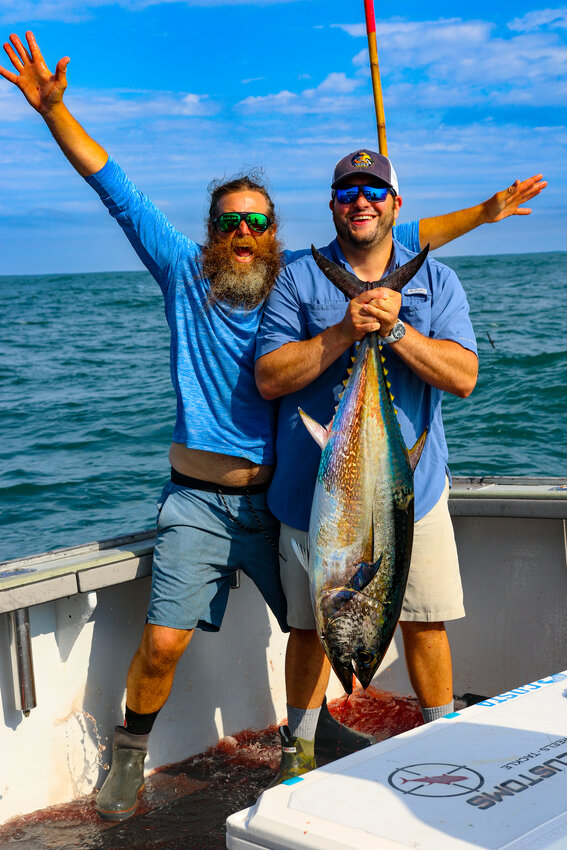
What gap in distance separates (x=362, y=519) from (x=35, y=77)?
5.63 ft

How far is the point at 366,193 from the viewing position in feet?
8.79

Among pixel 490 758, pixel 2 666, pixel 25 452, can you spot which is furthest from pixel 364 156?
pixel 25 452

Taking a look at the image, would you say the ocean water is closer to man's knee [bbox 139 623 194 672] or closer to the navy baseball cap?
man's knee [bbox 139 623 194 672]

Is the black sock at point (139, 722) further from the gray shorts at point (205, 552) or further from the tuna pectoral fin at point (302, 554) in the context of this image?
the tuna pectoral fin at point (302, 554)

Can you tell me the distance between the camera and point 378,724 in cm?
372

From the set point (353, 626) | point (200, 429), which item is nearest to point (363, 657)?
point (353, 626)

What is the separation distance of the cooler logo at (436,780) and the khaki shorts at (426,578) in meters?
0.95

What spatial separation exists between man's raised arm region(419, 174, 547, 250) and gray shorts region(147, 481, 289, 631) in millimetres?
1091

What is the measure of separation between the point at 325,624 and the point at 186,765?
1257 millimetres

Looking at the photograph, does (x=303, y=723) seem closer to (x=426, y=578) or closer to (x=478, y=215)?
(x=426, y=578)

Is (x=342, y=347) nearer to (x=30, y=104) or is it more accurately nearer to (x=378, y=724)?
(x=30, y=104)

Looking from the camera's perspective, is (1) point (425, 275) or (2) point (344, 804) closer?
(2) point (344, 804)

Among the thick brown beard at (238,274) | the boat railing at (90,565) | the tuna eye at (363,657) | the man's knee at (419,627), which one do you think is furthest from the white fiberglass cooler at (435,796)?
the thick brown beard at (238,274)

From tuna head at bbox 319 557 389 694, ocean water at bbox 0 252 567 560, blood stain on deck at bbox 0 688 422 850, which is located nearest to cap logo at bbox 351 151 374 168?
tuna head at bbox 319 557 389 694
